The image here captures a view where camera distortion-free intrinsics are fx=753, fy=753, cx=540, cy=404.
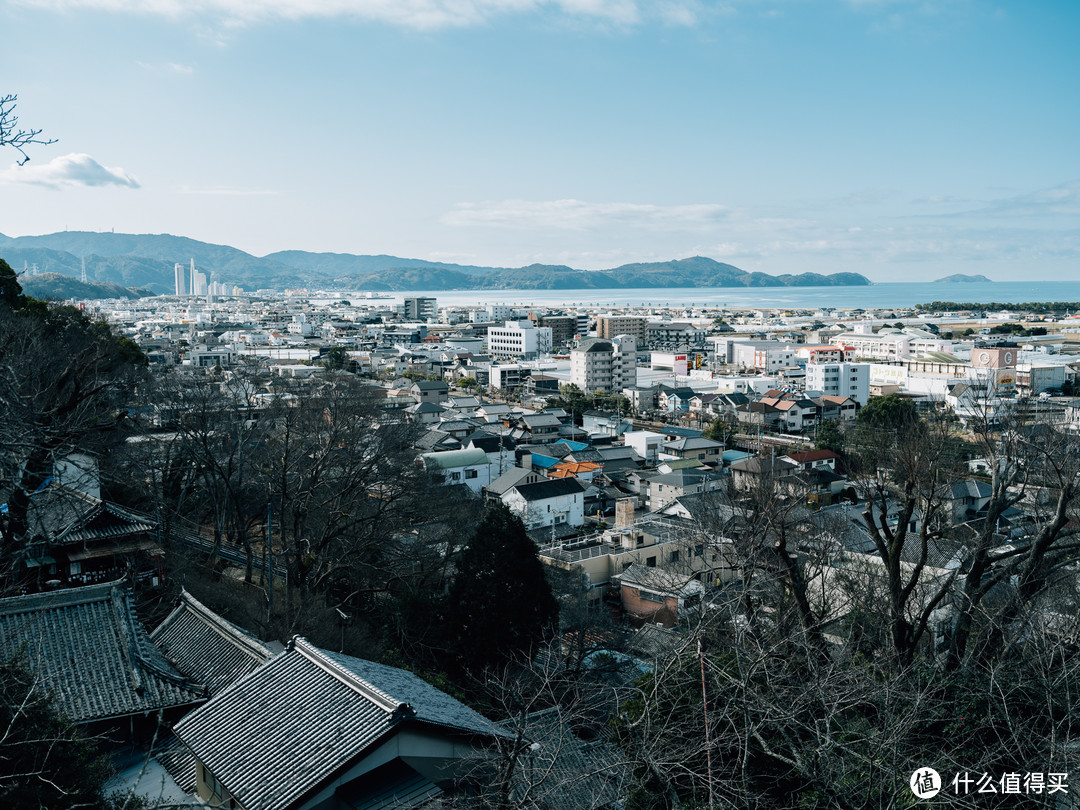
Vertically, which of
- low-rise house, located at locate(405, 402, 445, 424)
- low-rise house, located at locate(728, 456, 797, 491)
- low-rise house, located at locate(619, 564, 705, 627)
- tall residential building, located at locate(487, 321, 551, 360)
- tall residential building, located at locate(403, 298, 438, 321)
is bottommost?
low-rise house, located at locate(619, 564, 705, 627)

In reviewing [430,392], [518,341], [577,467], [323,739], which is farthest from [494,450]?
[518,341]

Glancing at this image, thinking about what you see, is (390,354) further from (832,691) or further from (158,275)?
(158,275)

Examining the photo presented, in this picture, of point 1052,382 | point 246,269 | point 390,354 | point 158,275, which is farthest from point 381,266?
point 1052,382

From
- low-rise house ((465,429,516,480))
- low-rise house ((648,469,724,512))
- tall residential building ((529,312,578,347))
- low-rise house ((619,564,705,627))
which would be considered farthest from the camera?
tall residential building ((529,312,578,347))

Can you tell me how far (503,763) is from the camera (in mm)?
3061

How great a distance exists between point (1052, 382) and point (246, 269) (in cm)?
16527

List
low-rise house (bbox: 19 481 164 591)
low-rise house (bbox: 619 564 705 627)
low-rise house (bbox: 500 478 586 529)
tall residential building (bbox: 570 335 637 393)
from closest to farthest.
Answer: low-rise house (bbox: 19 481 164 591) < low-rise house (bbox: 619 564 705 627) < low-rise house (bbox: 500 478 586 529) < tall residential building (bbox: 570 335 637 393)

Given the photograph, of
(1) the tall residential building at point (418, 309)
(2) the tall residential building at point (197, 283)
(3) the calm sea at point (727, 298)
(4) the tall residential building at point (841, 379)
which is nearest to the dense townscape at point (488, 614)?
(4) the tall residential building at point (841, 379)

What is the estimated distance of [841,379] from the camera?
28.3 m

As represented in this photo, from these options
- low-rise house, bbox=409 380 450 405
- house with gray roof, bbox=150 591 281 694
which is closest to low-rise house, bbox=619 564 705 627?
house with gray roof, bbox=150 591 281 694

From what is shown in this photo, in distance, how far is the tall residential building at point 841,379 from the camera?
2825 centimetres

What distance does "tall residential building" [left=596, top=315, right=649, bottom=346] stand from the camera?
47.9 m

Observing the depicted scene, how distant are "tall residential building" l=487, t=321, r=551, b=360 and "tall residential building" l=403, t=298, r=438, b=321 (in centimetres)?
2469

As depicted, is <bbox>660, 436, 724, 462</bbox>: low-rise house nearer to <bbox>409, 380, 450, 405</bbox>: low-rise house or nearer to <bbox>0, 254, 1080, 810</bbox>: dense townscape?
<bbox>0, 254, 1080, 810</bbox>: dense townscape
